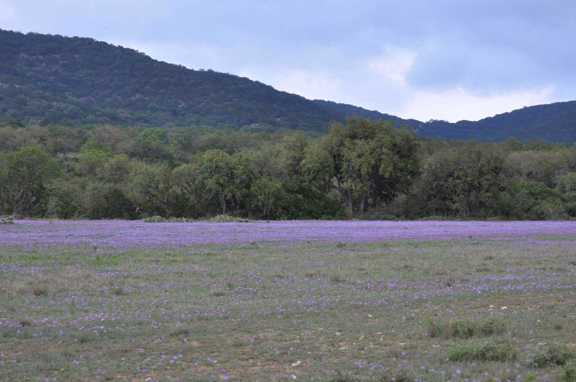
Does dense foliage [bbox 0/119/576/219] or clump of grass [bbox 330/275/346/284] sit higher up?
dense foliage [bbox 0/119/576/219]

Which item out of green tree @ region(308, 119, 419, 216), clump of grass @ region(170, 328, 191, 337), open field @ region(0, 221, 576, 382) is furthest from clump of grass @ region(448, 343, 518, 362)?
green tree @ region(308, 119, 419, 216)

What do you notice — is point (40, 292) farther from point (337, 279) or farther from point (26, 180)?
point (26, 180)

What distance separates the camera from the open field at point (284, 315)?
27.5 ft

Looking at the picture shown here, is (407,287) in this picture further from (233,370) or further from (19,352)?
(19,352)

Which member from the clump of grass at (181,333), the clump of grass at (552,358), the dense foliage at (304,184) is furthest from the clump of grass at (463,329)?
the dense foliage at (304,184)

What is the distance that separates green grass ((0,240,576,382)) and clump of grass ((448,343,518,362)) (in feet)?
0.06

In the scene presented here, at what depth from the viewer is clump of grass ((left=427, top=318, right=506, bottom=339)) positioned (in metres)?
10.3

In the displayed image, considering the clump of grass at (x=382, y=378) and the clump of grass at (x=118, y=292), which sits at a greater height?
the clump of grass at (x=118, y=292)

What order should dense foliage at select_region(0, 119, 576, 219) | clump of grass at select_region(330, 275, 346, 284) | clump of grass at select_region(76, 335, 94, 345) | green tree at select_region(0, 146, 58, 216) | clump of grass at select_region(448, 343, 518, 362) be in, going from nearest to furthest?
clump of grass at select_region(448, 343, 518, 362), clump of grass at select_region(76, 335, 94, 345), clump of grass at select_region(330, 275, 346, 284), dense foliage at select_region(0, 119, 576, 219), green tree at select_region(0, 146, 58, 216)

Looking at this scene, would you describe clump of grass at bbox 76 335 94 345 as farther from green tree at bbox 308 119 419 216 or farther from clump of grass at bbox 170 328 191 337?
green tree at bbox 308 119 419 216

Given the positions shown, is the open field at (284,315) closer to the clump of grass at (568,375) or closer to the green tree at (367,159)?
the clump of grass at (568,375)

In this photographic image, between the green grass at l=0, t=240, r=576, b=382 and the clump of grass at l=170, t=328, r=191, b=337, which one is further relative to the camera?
the clump of grass at l=170, t=328, r=191, b=337

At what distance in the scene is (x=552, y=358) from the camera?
838 cm

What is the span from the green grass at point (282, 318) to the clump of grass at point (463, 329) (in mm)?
24
